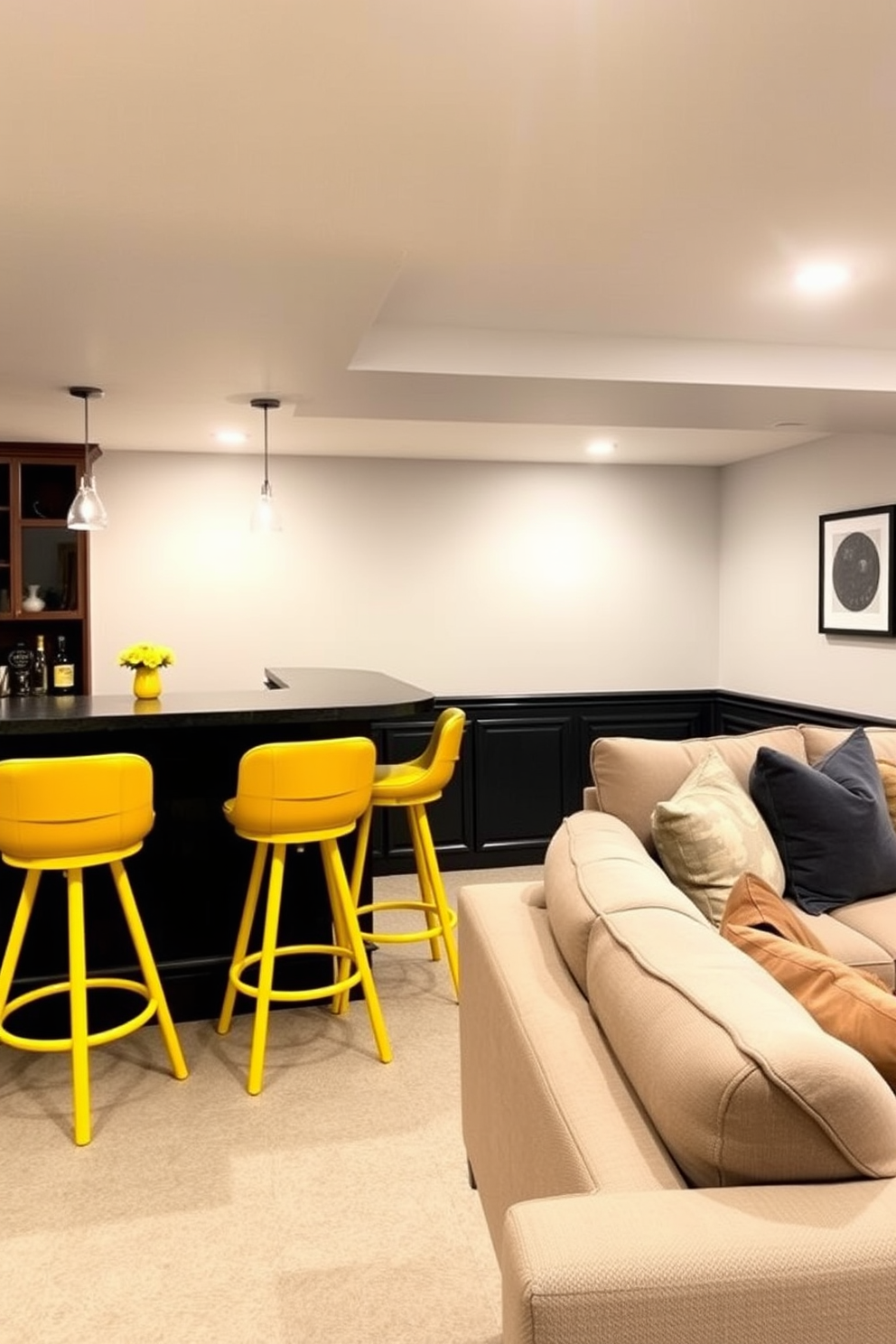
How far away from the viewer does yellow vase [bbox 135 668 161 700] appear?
134 inches

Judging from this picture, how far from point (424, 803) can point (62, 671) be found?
2.27 meters

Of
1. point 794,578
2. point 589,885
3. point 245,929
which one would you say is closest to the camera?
point 589,885

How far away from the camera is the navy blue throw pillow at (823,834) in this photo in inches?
110

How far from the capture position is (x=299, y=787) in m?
2.85

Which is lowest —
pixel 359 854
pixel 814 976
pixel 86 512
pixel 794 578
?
pixel 359 854

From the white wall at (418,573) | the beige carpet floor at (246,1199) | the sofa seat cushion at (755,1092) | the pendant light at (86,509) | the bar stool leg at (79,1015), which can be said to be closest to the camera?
the sofa seat cushion at (755,1092)

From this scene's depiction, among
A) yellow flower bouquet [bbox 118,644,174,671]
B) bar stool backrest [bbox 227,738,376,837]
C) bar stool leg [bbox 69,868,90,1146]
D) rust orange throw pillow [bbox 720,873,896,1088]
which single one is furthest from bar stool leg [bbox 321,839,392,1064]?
rust orange throw pillow [bbox 720,873,896,1088]

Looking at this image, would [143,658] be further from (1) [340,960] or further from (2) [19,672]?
(2) [19,672]

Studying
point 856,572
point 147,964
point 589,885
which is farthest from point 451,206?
point 856,572

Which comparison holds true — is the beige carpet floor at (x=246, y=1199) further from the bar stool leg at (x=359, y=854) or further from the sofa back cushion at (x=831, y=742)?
the sofa back cushion at (x=831, y=742)

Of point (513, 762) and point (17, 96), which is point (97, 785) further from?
Result: point (513, 762)

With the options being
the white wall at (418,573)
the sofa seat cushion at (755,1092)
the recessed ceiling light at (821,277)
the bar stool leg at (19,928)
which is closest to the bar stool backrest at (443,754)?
the bar stool leg at (19,928)

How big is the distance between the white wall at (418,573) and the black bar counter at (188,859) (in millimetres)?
1797

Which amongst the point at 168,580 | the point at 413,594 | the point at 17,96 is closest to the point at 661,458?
the point at 413,594
